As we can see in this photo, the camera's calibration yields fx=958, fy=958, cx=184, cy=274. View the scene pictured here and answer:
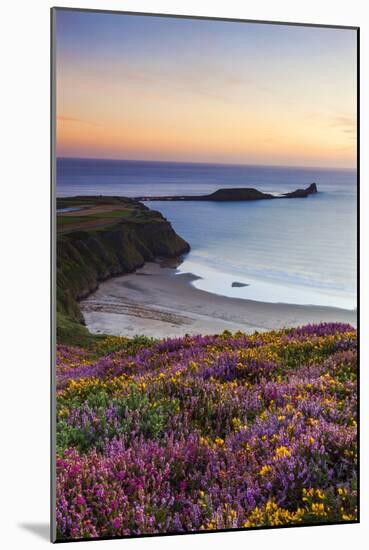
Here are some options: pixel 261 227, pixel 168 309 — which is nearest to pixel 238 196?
pixel 261 227

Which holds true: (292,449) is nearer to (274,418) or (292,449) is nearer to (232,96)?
(274,418)

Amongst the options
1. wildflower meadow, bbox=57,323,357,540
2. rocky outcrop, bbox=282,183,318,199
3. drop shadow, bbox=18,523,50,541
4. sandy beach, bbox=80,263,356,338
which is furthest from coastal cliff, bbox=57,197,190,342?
drop shadow, bbox=18,523,50,541

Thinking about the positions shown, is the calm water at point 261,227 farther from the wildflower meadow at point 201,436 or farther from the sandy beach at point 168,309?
the wildflower meadow at point 201,436

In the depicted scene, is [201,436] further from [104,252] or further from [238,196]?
[238,196]

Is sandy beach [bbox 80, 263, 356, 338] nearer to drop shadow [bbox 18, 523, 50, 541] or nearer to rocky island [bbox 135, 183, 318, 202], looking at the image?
rocky island [bbox 135, 183, 318, 202]

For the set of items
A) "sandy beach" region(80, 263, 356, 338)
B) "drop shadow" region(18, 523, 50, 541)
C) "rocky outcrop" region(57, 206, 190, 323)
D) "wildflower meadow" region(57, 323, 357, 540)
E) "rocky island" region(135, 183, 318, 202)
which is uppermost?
"rocky island" region(135, 183, 318, 202)
